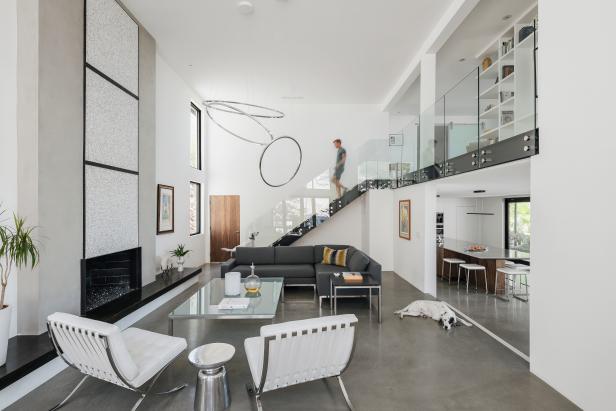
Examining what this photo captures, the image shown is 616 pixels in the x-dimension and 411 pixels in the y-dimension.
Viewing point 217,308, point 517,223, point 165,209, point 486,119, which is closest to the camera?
point 217,308

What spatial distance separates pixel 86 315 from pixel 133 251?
1390 millimetres

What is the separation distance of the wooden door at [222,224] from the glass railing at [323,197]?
1.48m

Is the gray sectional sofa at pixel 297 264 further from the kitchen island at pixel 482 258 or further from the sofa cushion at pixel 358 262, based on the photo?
the kitchen island at pixel 482 258

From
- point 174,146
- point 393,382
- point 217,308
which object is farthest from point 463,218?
point 217,308

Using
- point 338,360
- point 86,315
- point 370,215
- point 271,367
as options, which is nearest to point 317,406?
point 338,360

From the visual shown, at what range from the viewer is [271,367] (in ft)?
7.72

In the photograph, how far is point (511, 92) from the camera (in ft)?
13.3

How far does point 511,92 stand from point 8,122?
5.75 meters

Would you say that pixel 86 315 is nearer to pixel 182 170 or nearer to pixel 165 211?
pixel 165 211

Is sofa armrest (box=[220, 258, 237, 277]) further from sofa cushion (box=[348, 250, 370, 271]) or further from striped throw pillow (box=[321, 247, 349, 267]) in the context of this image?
sofa cushion (box=[348, 250, 370, 271])

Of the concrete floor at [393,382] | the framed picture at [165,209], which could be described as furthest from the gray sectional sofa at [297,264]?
the framed picture at [165,209]

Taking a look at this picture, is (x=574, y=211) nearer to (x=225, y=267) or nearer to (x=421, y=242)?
(x=421, y=242)

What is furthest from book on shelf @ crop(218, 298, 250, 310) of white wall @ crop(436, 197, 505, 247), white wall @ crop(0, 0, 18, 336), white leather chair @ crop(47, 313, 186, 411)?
white wall @ crop(436, 197, 505, 247)

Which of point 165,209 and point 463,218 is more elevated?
point 165,209
